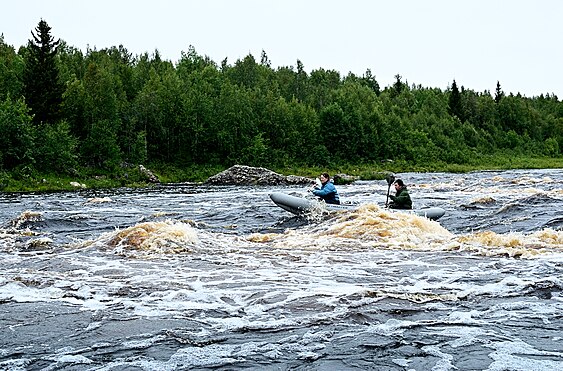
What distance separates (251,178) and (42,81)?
2258cm

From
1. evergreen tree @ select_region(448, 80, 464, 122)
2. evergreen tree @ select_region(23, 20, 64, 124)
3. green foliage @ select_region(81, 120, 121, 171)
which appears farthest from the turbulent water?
evergreen tree @ select_region(448, 80, 464, 122)

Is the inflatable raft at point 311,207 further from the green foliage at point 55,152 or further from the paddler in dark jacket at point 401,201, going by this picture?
the green foliage at point 55,152

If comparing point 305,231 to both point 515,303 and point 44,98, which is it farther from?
point 44,98

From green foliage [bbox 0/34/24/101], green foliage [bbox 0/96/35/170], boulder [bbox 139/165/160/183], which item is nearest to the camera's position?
green foliage [bbox 0/96/35/170]

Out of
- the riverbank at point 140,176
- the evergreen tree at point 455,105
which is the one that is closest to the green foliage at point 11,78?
the riverbank at point 140,176

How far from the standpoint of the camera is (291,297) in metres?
8.70

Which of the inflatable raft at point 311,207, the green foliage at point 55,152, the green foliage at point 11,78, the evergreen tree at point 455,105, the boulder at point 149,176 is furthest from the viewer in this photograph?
the evergreen tree at point 455,105

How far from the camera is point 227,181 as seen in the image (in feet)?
170

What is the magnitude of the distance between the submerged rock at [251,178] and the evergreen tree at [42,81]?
55.7 ft

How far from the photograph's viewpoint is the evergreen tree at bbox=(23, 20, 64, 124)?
180 feet

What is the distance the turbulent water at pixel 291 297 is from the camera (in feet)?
20.4

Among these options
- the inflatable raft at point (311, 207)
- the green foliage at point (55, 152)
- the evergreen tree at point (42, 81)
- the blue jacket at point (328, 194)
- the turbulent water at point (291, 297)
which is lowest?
the turbulent water at point (291, 297)

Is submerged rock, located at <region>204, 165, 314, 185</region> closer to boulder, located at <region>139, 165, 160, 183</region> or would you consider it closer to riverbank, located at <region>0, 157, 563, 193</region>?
riverbank, located at <region>0, 157, 563, 193</region>

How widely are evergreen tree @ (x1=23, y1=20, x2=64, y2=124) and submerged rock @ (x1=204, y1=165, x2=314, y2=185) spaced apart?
55.7ft
